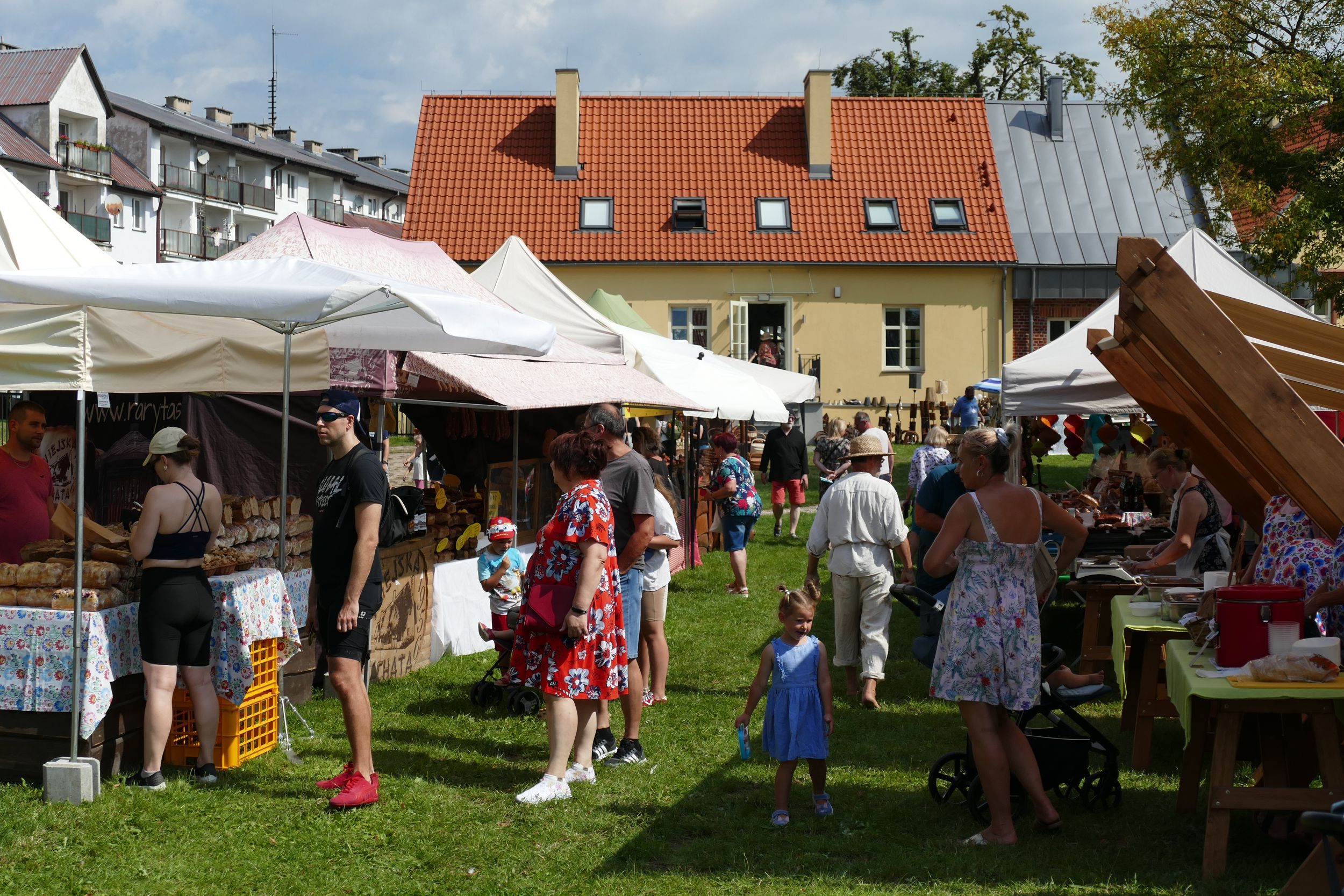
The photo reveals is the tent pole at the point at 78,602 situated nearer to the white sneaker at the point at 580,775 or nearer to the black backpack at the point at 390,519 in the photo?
the black backpack at the point at 390,519

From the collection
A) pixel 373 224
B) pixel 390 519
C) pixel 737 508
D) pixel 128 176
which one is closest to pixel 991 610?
pixel 390 519

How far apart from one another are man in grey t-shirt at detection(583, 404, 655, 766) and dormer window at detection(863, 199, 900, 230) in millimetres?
24885

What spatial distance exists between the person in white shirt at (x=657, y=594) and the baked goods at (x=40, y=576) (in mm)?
2874

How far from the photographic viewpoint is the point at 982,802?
18.5ft

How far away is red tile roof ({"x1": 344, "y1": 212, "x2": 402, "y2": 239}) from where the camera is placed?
6092cm

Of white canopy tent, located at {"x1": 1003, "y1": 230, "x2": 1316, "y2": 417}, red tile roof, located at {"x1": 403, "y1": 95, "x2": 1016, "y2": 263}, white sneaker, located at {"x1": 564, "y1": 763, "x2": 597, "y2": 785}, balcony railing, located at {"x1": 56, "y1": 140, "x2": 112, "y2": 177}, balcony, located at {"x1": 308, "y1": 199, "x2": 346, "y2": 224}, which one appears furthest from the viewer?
balcony, located at {"x1": 308, "y1": 199, "x2": 346, "y2": 224}

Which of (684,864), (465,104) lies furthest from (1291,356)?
(465,104)

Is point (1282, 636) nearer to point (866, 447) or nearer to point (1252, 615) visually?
point (1252, 615)

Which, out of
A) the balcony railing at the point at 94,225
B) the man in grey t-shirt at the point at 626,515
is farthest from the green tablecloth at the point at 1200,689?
the balcony railing at the point at 94,225

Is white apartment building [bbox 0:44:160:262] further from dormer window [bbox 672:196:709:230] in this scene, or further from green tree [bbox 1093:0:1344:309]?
green tree [bbox 1093:0:1344:309]

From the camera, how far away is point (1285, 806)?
4797mm

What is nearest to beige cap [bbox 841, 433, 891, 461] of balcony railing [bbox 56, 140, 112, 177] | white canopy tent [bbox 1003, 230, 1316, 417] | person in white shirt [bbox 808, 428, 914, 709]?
person in white shirt [bbox 808, 428, 914, 709]

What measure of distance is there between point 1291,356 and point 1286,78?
11.4 meters

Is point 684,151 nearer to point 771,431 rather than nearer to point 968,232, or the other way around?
point 968,232
